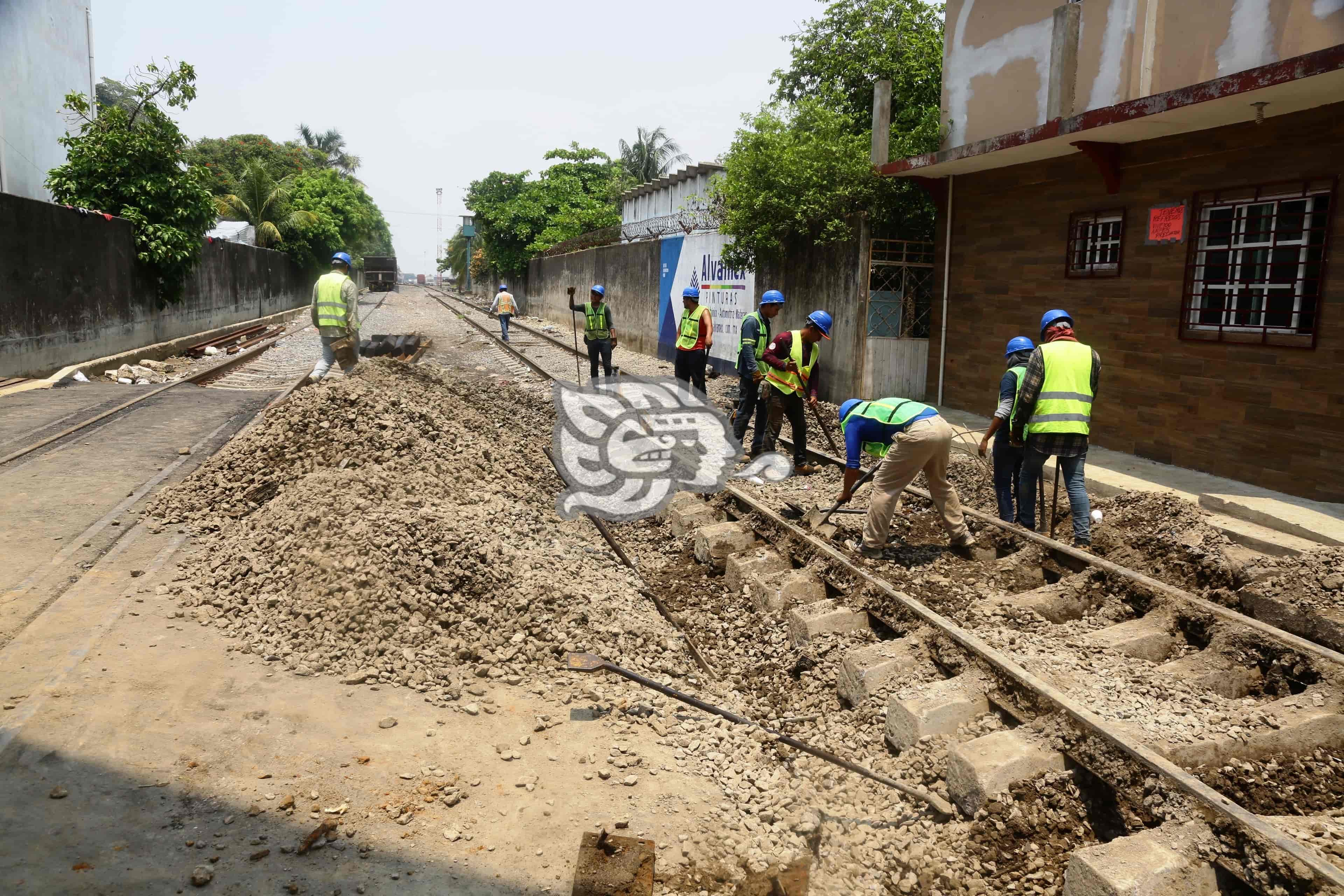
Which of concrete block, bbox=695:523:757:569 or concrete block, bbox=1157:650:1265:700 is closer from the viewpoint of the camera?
concrete block, bbox=1157:650:1265:700

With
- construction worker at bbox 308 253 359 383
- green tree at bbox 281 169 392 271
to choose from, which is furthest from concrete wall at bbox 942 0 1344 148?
green tree at bbox 281 169 392 271

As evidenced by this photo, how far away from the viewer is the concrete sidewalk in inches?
259

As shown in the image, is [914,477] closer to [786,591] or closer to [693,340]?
[786,591]

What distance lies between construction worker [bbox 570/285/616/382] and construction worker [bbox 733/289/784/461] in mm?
3750

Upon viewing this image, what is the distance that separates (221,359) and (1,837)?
1734cm

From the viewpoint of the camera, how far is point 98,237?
15.8 metres

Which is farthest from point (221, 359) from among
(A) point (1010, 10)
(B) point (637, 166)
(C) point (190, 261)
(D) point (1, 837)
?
(B) point (637, 166)

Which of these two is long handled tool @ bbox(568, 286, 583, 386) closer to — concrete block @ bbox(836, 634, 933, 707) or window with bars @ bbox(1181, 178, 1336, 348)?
window with bars @ bbox(1181, 178, 1336, 348)

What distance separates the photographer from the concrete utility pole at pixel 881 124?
12.1 metres

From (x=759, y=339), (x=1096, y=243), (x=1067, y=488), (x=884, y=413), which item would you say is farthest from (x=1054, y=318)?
(x=1096, y=243)

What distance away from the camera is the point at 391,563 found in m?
5.21

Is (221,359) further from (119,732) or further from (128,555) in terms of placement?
(119,732)

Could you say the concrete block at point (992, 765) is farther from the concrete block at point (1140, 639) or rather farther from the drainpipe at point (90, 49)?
the drainpipe at point (90, 49)
